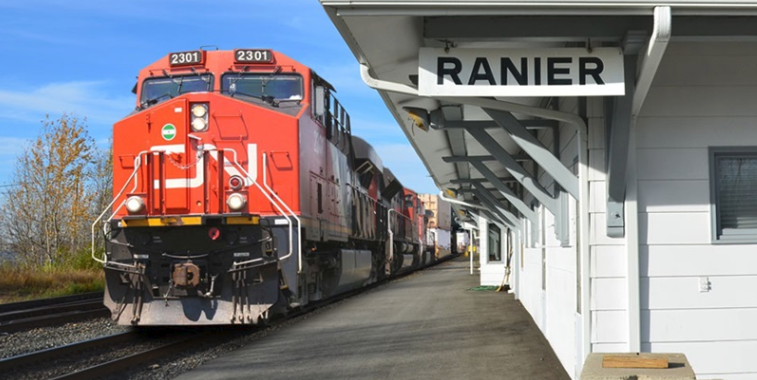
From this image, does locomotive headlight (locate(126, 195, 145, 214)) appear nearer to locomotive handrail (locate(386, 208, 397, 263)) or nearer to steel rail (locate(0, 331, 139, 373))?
steel rail (locate(0, 331, 139, 373))

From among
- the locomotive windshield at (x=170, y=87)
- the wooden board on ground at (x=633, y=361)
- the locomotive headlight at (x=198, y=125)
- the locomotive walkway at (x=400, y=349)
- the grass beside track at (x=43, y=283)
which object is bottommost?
the grass beside track at (x=43, y=283)

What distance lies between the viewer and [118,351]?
32.7 ft

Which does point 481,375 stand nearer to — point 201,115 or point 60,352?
point 60,352

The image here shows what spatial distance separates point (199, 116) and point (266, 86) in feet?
4.34

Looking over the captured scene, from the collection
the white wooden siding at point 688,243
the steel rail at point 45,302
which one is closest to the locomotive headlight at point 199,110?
the steel rail at point 45,302

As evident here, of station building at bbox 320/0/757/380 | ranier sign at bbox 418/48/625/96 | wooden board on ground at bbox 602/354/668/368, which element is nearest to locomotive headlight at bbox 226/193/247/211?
station building at bbox 320/0/757/380

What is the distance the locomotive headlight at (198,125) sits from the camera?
11227mm

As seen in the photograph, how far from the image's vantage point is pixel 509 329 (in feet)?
34.4

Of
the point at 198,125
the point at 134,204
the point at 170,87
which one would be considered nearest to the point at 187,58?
the point at 170,87

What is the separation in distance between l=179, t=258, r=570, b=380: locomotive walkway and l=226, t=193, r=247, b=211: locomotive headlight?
184 centimetres

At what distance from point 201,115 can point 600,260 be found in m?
7.33

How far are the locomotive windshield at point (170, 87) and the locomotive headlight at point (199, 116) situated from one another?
0.61 metres

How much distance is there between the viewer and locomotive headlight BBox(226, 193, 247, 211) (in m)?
10.8

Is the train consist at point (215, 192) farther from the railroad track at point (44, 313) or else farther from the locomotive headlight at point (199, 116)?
the railroad track at point (44, 313)
